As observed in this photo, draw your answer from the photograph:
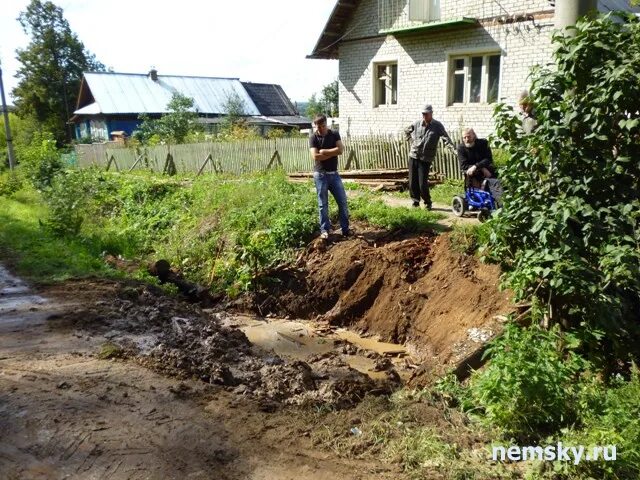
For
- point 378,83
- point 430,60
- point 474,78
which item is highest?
point 430,60

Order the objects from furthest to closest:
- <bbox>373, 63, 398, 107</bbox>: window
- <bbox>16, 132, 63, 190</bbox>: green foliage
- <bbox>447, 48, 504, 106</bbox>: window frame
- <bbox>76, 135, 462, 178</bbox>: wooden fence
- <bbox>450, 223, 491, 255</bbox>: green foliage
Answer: <bbox>373, 63, 398, 107</bbox>: window, <bbox>16, 132, 63, 190</bbox>: green foliage, <bbox>447, 48, 504, 106</bbox>: window frame, <bbox>76, 135, 462, 178</bbox>: wooden fence, <bbox>450, 223, 491, 255</bbox>: green foliage

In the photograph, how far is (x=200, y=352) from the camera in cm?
592

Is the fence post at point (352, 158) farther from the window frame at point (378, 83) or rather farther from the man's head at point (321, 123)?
the man's head at point (321, 123)

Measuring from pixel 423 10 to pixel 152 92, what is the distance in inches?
1075

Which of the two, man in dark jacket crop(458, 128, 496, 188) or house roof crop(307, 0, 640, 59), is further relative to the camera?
house roof crop(307, 0, 640, 59)

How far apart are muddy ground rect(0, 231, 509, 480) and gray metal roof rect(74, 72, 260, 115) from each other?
3118 centimetres

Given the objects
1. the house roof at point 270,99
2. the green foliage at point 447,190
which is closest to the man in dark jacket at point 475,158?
the green foliage at point 447,190

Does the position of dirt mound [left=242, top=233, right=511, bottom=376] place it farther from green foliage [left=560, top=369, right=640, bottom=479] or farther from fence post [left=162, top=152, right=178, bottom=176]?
fence post [left=162, top=152, right=178, bottom=176]

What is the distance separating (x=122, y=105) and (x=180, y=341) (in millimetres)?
35310

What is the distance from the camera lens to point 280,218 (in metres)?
9.58

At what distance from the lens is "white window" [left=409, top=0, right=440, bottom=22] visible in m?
17.4

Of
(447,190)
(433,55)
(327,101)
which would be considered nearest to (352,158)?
(433,55)

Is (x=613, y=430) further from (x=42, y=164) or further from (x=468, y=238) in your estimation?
(x=42, y=164)

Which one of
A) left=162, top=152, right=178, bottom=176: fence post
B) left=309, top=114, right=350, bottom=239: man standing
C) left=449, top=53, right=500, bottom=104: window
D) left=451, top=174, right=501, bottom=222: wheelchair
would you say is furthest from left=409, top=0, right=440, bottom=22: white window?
left=162, top=152, right=178, bottom=176: fence post
